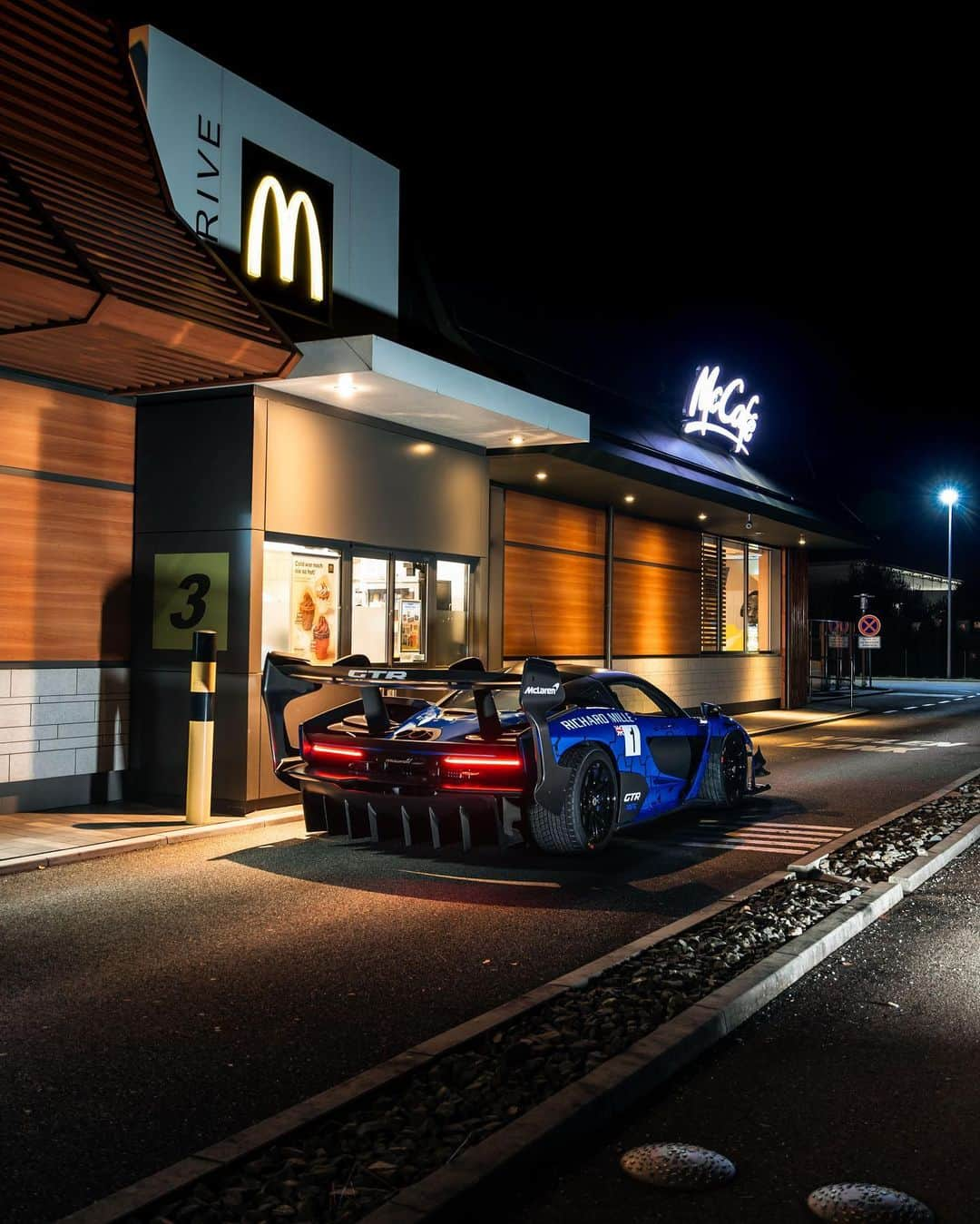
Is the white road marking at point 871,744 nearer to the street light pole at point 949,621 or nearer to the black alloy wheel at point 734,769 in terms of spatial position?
the black alloy wheel at point 734,769

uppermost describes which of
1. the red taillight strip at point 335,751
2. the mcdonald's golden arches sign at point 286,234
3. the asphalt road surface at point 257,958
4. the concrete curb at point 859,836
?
the mcdonald's golden arches sign at point 286,234

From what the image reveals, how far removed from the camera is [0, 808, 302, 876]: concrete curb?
8680 mm

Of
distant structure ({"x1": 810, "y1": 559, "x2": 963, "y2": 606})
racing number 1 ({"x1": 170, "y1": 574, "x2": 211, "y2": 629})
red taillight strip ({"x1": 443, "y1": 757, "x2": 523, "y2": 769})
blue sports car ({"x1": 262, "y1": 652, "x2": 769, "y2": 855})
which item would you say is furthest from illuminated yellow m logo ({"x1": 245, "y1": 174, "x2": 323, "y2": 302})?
distant structure ({"x1": 810, "y1": 559, "x2": 963, "y2": 606})

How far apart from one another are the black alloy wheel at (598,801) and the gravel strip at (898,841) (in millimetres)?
1589

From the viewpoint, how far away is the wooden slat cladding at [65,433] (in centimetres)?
1098

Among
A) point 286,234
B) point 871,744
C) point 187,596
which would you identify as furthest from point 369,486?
point 871,744

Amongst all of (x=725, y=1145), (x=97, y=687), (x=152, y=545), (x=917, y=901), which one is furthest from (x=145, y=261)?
(x=725, y=1145)

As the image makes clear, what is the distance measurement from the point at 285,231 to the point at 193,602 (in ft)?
14.9

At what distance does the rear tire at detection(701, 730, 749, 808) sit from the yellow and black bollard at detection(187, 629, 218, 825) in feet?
14.7

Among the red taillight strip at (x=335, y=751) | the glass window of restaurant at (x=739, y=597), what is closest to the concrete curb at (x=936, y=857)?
the red taillight strip at (x=335, y=751)

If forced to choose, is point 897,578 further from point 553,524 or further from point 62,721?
point 62,721

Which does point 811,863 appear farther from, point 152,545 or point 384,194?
point 384,194

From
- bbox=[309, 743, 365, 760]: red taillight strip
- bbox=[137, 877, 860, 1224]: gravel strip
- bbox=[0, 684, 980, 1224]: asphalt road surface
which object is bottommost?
bbox=[0, 684, 980, 1224]: asphalt road surface

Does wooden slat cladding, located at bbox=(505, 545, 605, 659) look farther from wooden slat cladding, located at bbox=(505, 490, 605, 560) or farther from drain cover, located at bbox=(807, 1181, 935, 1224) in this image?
drain cover, located at bbox=(807, 1181, 935, 1224)
